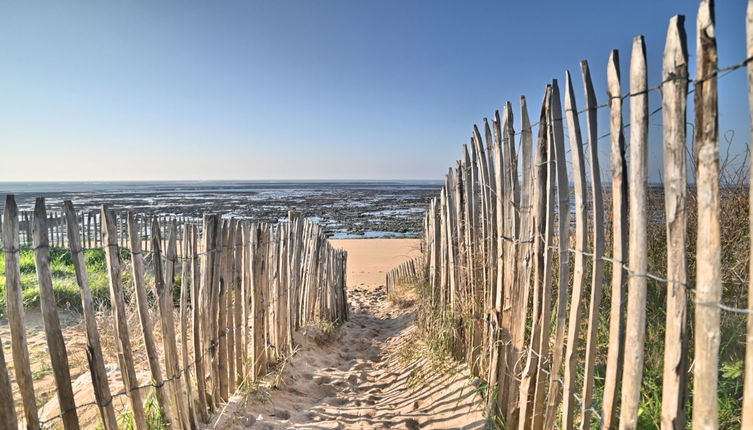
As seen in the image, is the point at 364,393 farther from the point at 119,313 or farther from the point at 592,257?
the point at 592,257

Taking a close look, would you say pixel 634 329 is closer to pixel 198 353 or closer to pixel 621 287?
pixel 621 287

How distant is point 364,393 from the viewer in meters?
4.21

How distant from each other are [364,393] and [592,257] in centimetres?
280

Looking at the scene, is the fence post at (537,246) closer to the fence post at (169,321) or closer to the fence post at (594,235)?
the fence post at (594,235)

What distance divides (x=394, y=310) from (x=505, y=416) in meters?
5.35

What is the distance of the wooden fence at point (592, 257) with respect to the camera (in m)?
1.27

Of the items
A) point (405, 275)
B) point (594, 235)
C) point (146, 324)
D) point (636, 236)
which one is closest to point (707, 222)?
point (636, 236)

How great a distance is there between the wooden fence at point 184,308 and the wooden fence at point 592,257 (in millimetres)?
1896

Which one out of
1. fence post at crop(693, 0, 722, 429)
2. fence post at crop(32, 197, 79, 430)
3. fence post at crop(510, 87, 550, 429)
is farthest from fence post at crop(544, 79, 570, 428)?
fence post at crop(32, 197, 79, 430)

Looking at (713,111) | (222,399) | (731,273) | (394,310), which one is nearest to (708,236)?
(713,111)

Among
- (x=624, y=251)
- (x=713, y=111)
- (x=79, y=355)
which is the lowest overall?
(x=79, y=355)

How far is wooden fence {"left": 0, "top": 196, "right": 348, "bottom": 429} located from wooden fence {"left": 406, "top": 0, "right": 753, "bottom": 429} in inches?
74.6

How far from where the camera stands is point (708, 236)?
1.26 metres

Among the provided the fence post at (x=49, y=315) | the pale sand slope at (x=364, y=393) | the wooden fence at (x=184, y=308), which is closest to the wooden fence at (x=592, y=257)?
the pale sand slope at (x=364, y=393)
